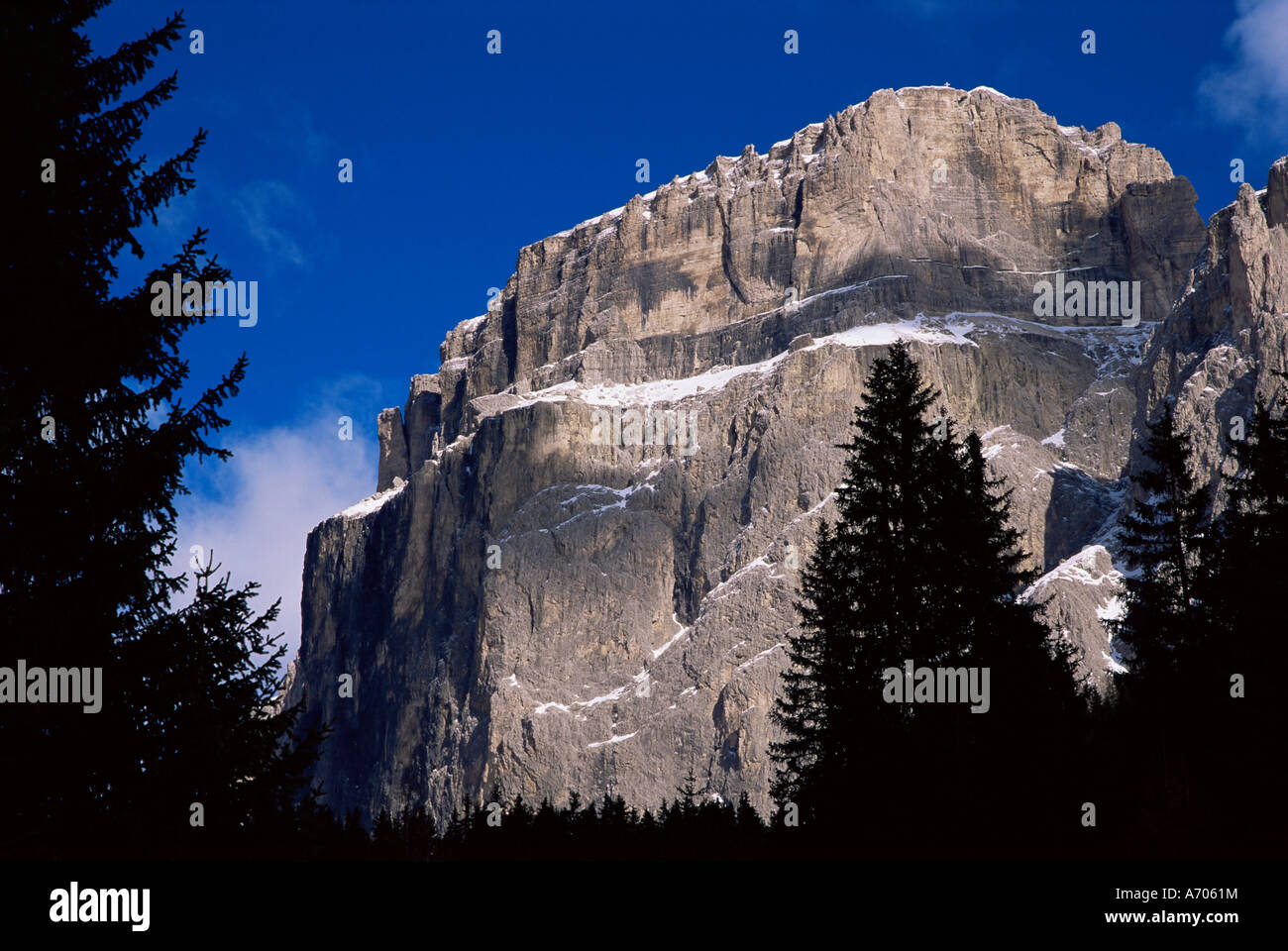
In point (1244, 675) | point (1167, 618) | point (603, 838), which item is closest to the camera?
point (1244, 675)

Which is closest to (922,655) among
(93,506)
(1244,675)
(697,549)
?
(1244,675)

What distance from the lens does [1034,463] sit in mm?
183750

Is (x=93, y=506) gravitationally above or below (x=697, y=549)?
below

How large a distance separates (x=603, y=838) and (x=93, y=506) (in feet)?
133

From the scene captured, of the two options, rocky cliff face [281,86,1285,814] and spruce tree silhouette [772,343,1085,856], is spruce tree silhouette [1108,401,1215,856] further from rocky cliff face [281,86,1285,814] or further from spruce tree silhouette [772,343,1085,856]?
rocky cliff face [281,86,1285,814]

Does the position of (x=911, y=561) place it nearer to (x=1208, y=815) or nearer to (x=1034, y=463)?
(x=1208, y=815)

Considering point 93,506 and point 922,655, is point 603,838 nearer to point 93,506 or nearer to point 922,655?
point 922,655

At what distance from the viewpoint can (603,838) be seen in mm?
50250

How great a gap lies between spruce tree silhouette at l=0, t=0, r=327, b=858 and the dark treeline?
3cm

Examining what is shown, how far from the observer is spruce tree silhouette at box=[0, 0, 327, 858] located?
1163 cm

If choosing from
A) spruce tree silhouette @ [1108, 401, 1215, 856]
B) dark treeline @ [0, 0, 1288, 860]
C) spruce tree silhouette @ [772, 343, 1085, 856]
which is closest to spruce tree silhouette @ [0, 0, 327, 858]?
dark treeline @ [0, 0, 1288, 860]
